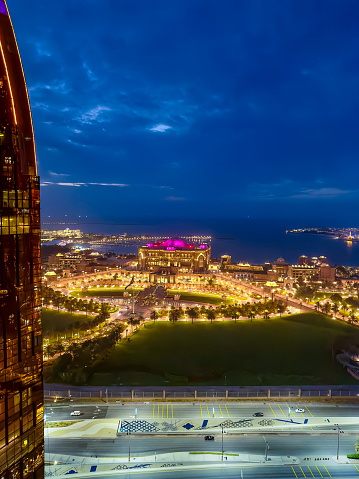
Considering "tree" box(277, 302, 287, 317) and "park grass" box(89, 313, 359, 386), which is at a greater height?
"tree" box(277, 302, 287, 317)

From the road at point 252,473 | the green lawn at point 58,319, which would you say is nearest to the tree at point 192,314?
the green lawn at point 58,319

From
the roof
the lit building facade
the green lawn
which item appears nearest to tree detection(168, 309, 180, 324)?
the green lawn

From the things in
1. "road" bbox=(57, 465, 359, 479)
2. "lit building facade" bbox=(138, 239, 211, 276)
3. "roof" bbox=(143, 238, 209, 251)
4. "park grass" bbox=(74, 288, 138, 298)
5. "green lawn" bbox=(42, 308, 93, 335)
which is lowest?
"road" bbox=(57, 465, 359, 479)

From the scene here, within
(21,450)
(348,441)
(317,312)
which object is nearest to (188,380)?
(348,441)

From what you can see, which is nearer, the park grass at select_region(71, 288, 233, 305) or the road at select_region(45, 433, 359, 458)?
the road at select_region(45, 433, 359, 458)

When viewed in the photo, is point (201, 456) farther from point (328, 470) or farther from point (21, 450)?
point (21, 450)

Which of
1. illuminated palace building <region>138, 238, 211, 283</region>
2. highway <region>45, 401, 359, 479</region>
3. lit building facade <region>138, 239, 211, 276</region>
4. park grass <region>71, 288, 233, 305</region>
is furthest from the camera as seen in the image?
lit building facade <region>138, 239, 211, 276</region>

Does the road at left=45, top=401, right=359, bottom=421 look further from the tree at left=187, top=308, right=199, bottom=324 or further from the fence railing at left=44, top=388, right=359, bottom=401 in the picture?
the tree at left=187, top=308, right=199, bottom=324
